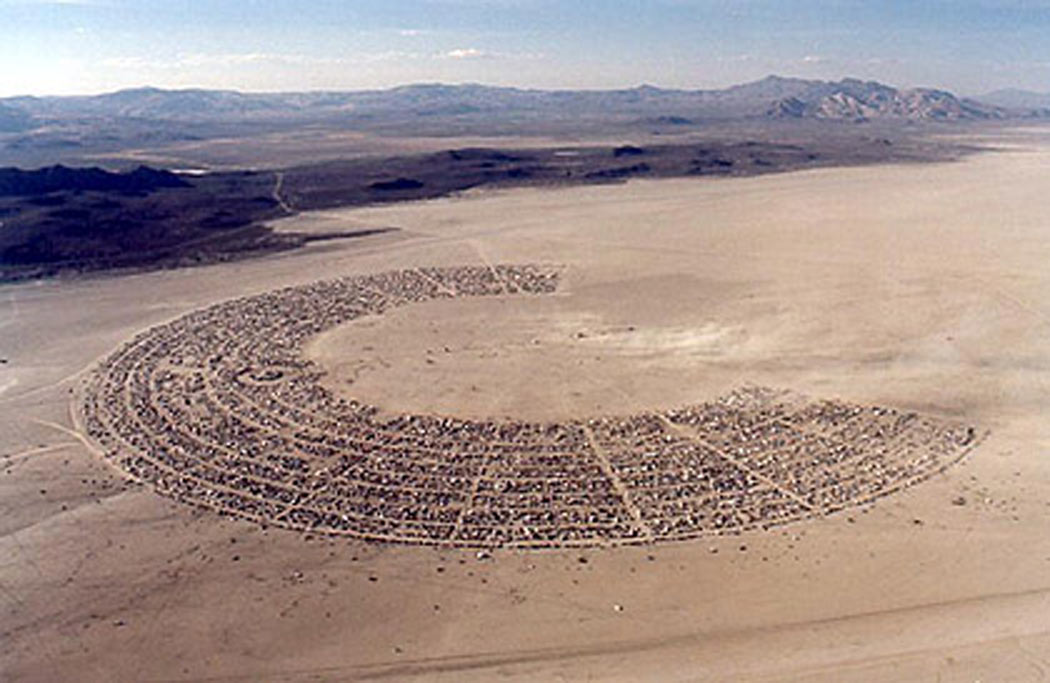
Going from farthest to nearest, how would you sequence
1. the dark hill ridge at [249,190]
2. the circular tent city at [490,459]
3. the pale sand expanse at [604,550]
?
the dark hill ridge at [249,190] → the circular tent city at [490,459] → the pale sand expanse at [604,550]

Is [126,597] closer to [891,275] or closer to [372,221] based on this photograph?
[891,275]

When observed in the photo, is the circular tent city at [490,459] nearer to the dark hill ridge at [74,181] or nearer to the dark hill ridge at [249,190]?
the dark hill ridge at [249,190]

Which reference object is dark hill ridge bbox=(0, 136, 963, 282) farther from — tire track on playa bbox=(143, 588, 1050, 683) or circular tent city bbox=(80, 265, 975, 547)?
tire track on playa bbox=(143, 588, 1050, 683)

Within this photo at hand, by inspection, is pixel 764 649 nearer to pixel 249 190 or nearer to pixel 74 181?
pixel 249 190

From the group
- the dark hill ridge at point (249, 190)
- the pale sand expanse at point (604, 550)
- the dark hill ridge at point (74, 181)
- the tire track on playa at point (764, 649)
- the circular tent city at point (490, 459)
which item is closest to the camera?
the tire track on playa at point (764, 649)

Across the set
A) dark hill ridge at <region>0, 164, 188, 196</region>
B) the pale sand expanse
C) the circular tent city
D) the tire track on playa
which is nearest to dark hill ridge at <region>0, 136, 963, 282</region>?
dark hill ridge at <region>0, 164, 188, 196</region>

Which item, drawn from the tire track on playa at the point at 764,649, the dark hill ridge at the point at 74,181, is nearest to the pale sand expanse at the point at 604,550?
the tire track on playa at the point at 764,649

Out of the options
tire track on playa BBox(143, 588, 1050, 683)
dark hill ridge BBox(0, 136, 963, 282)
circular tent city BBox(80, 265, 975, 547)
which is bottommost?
tire track on playa BBox(143, 588, 1050, 683)
